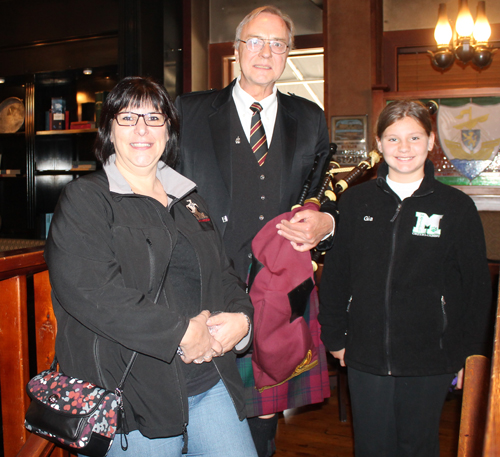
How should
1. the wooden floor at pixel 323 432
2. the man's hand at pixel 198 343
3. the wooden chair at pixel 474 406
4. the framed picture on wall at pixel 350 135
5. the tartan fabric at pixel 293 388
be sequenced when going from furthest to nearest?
the framed picture on wall at pixel 350 135 → the wooden floor at pixel 323 432 → the tartan fabric at pixel 293 388 → the man's hand at pixel 198 343 → the wooden chair at pixel 474 406

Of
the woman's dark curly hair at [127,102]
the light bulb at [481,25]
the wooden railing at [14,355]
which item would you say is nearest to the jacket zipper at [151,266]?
the woman's dark curly hair at [127,102]

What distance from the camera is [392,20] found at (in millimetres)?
5359

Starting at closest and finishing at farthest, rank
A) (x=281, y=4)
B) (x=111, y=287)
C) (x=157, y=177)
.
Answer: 1. (x=111, y=287)
2. (x=157, y=177)
3. (x=281, y=4)

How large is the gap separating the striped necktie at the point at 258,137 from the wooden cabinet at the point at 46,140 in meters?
3.24

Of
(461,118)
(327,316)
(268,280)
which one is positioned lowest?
(327,316)

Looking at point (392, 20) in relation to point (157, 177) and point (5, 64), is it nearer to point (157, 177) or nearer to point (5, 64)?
point (5, 64)

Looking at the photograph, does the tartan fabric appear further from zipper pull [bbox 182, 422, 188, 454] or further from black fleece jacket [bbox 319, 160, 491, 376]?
zipper pull [bbox 182, 422, 188, 454]

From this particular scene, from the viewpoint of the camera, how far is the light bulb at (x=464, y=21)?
4.17 meters

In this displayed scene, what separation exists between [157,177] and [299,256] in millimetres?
559

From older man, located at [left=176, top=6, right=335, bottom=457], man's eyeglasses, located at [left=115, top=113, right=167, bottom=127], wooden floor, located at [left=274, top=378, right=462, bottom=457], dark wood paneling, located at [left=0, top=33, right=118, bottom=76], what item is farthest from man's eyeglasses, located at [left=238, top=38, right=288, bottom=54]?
dark wood paneling, located at [left=0, top=33, right=118, bottom=76]

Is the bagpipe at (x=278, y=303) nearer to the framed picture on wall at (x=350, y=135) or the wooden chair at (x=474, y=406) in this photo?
the wooden chair at (x=474, y=406)

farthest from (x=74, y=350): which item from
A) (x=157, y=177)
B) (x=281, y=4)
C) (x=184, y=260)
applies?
(x=281, y=4)

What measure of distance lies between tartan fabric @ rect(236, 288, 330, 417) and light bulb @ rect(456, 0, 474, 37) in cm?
352

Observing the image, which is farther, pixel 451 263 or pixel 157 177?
pixel 451 263
